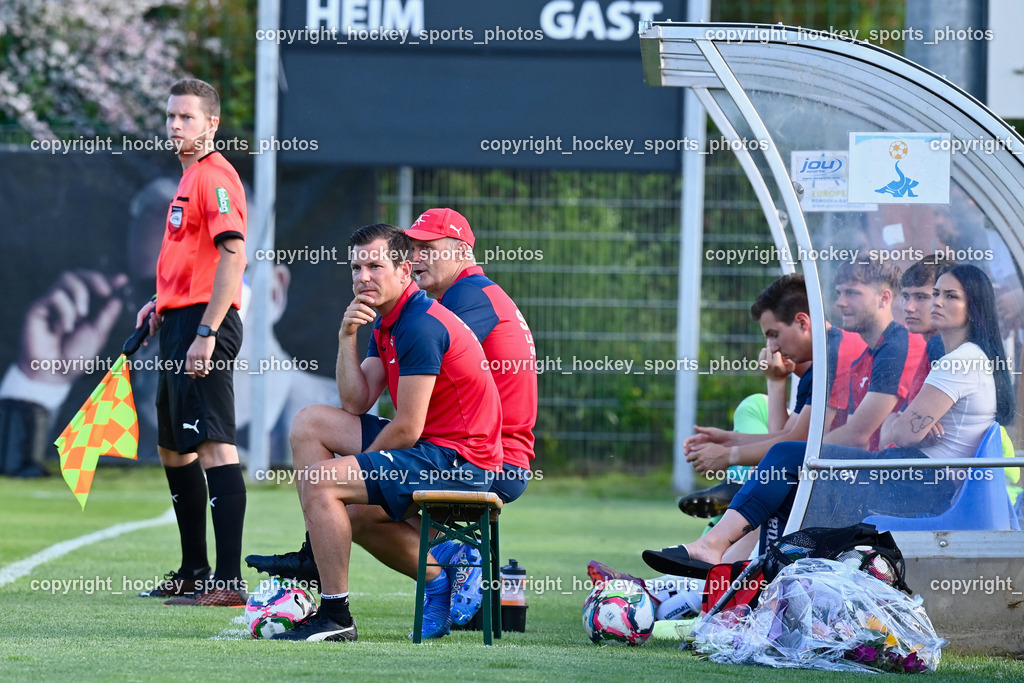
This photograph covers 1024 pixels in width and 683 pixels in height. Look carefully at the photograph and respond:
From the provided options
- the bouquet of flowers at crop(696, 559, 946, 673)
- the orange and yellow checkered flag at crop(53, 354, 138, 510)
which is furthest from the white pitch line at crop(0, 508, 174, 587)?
the bouquet of flowers at crop(696, 559, 946, 673)

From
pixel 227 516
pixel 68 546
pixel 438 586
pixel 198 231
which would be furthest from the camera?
pixel 68 546

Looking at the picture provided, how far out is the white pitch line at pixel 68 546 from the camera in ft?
21.5

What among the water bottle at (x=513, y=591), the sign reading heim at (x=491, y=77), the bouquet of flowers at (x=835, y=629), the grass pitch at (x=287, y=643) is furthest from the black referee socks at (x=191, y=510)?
the sign reading heim at (x=491, y=77)

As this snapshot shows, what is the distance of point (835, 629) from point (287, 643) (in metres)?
1.80

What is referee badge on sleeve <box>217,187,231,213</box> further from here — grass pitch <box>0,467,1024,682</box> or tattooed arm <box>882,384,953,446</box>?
tattooed arm <box>882,384,953,446</box>

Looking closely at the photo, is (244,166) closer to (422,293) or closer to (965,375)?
(422,293)

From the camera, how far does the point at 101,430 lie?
6.18 meters

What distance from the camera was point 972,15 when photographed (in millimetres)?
5910

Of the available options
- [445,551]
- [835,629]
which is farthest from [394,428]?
[835,629]

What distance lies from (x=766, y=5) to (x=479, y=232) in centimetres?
483

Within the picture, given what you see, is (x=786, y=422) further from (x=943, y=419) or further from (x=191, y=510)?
(x=191, y=510)

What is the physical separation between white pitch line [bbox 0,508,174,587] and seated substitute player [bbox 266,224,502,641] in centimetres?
211

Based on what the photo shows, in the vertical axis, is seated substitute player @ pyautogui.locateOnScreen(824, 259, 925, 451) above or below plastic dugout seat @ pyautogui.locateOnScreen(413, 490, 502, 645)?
above

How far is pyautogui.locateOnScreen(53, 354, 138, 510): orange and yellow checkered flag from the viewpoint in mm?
5984
